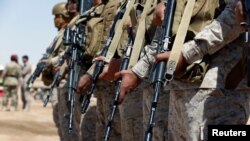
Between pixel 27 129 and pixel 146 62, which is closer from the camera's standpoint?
pixel 146 62

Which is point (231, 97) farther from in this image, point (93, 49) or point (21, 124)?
point (21, 124)

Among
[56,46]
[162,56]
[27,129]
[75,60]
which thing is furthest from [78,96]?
[27,129]

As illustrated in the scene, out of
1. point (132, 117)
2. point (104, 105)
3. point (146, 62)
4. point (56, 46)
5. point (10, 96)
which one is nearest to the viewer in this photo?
point (146, 62)

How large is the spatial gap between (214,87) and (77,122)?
137 inches

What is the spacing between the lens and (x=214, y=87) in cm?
333

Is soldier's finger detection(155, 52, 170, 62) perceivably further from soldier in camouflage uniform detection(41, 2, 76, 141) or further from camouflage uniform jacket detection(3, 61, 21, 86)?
camouflage uniform jacket detection(3, 61, 21, 86)

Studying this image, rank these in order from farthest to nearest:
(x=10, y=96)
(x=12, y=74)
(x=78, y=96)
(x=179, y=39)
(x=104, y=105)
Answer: (x=10, y=96), (x=12, y=74), (x=78, y=96), (x=104, y=105), (x=179, y=39)

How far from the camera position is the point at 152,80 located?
347 centimetres

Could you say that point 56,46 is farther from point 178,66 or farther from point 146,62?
point 178,66

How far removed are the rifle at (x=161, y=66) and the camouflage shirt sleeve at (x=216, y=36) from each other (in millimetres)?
164

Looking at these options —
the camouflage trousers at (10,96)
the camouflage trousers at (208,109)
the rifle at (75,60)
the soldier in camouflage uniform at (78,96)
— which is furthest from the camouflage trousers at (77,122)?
the camouflage trousers at (10,96)

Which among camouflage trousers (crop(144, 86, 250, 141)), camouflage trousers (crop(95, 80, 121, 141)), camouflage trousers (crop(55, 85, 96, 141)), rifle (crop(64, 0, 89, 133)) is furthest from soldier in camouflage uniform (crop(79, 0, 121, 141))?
camouflage trousers (crop(144, 86, 250, 141))

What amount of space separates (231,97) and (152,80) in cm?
41

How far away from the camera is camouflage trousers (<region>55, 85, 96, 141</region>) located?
6.41m
